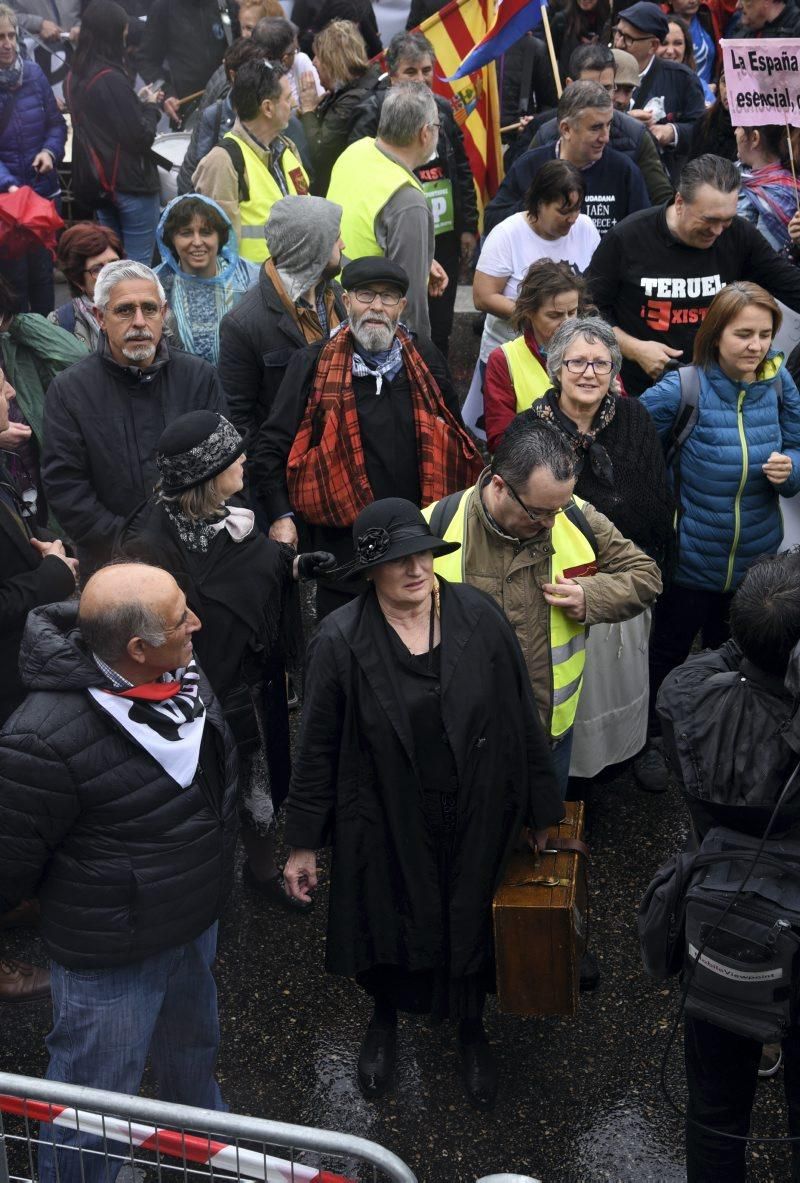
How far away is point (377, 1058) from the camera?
3.85 metres

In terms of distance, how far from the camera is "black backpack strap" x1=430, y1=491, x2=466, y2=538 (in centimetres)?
391

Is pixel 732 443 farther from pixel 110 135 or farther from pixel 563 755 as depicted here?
pixel 110 135

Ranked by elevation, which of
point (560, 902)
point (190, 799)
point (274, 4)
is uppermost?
point (274, 4)

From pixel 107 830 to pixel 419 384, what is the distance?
2.24 metres

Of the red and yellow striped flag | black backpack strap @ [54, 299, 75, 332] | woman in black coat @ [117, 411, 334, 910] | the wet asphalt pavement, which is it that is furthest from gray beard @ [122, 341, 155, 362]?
the red and yellow striped flag

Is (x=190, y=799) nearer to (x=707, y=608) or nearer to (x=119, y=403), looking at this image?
(x=119, y=403)

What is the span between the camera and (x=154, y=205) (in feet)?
27.0

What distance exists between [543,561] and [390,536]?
0.67 m

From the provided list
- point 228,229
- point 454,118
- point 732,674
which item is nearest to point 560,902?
point 732,674

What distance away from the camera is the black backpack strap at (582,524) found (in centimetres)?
400

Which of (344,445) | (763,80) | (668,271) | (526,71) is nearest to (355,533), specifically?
(344,445)

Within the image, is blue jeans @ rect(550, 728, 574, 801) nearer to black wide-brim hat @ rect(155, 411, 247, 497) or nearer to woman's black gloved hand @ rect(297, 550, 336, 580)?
woman's black gloved hand @ rect(297, 550, 336, 580)

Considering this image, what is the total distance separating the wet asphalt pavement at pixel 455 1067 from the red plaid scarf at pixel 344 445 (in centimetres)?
145

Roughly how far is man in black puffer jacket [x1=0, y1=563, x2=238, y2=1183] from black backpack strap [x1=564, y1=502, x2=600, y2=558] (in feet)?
4.43
